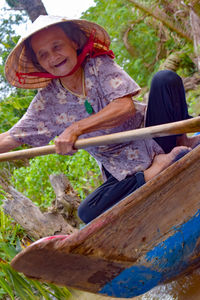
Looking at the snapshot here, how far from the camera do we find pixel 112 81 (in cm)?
181

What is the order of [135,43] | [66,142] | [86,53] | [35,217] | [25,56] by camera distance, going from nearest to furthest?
1. [66,142]
2. [86,53]
3. [25,56]
4. [35,217]
5. [135,43]

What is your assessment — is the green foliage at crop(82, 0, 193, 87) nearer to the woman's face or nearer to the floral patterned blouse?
the floral patterned blouse

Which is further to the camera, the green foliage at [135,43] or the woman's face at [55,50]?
the green foliage at [135,43]

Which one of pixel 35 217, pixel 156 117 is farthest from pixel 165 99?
pixel 35 217

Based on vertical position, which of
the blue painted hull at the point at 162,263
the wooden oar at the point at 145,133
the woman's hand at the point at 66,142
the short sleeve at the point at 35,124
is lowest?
the blue painted hull at the point at 162,263

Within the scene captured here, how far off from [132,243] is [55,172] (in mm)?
2685

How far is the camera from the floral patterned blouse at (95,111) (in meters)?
1.86

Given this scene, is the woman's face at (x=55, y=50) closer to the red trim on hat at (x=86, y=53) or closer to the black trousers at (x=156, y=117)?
the red trim on hat at (x=86, y=53)

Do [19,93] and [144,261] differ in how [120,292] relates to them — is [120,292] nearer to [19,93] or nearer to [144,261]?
[144,261]

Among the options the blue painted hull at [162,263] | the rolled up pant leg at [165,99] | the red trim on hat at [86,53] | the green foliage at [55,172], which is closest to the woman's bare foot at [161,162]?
the rolled up pant leg at [165,99]

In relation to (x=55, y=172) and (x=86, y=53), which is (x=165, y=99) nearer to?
(x=86, y=53)

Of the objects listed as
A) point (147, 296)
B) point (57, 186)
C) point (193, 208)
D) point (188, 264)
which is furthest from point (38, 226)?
point (193, 208)

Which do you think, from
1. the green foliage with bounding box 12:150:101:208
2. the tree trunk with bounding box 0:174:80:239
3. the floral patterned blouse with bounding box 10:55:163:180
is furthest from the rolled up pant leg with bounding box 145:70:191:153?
the green foliage with bounding box 12:150:101:208

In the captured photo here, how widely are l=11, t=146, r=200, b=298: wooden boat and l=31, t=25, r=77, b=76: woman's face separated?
722 mm
